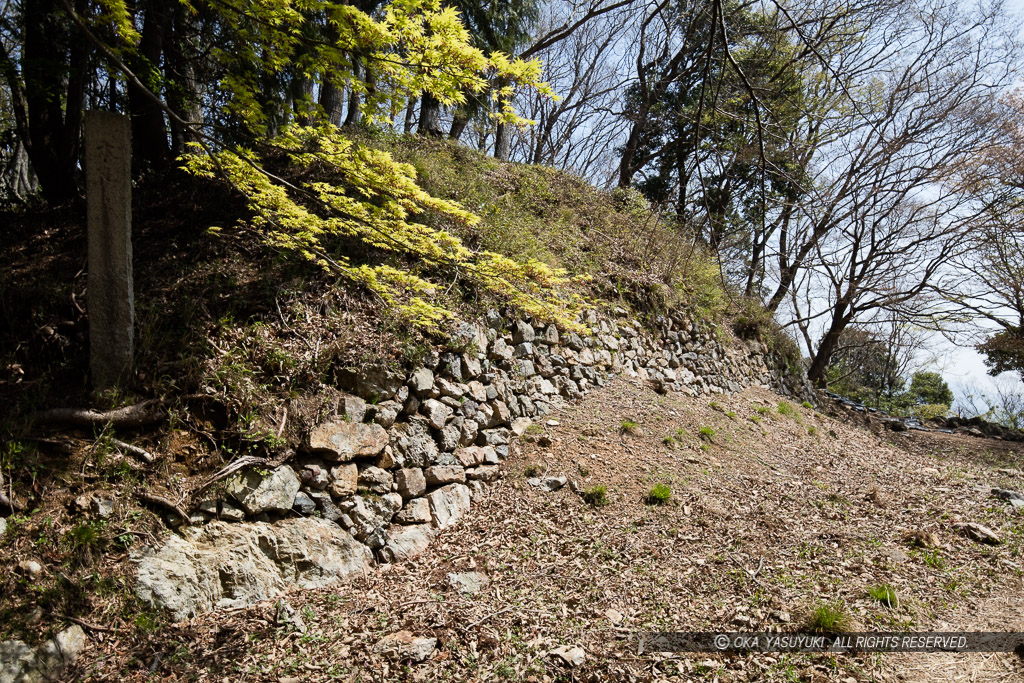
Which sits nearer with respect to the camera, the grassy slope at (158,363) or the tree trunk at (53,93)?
the grassy slope at (158,363)

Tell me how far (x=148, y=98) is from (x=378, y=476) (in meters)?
5.34

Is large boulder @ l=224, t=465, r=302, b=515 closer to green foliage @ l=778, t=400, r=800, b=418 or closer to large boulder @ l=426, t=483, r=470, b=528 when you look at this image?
large boulder @ l=426, t=483, r=470, b=528

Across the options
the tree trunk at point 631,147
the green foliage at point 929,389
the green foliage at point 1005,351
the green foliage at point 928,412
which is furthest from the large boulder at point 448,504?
the green foliage at point 929,389

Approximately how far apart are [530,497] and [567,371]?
2.22 m

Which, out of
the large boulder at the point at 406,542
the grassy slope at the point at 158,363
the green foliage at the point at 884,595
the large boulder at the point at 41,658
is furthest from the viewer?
the large boulder at the point at 406,542

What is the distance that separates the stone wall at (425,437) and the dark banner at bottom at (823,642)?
1922 millimetres

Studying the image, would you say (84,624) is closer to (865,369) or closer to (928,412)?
(928,412)

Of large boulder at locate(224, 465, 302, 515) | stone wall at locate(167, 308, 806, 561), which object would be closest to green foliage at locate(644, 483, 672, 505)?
stone wall at locate(167, 308, 806, 561)

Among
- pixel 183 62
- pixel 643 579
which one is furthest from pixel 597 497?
pixel 183 62

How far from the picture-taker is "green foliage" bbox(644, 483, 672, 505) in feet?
15.7

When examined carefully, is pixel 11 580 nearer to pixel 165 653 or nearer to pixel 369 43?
pixel 165 653

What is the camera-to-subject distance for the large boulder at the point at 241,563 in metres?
2.83

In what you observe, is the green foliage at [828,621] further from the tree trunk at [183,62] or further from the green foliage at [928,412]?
the green foliage at [928,412]

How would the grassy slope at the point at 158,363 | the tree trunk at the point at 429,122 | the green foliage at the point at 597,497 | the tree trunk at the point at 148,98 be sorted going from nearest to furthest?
the grassy slope at the point at 158,363, the green foliage at the point at 597,497, the tree trunk at the point at 148,98, the tree trunk at the point at 429,122
